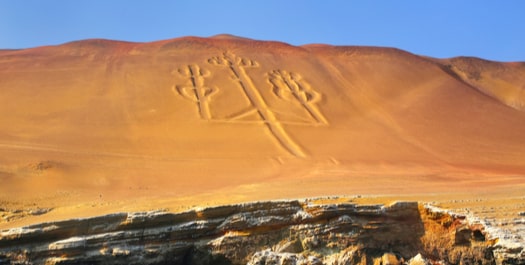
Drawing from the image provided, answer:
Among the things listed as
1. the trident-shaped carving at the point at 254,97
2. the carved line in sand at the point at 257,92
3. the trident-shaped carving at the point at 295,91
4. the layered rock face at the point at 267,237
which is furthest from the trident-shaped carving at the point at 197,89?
the layered rock face at the point at 267,237

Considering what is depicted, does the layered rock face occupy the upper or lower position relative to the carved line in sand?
lower

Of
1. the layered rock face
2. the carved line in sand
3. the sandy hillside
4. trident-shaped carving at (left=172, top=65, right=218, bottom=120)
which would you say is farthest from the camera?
trident-shaped carving at (left=172, top=65, right=218, bottom=120)

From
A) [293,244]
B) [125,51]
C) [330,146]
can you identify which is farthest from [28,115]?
[293,244]

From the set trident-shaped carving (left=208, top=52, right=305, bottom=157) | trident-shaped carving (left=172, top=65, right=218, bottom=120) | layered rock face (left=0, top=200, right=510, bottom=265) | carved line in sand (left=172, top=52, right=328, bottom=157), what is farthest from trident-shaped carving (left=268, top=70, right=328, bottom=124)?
layered rock face (left=0, top=200, right=510, bottom=265)

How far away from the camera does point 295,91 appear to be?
22875mm

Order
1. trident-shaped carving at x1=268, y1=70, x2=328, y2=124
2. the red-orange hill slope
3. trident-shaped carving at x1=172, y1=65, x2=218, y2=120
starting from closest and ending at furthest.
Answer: the red-orange hill slope, trident-shaped carving at x1=172, y1=65, x2=218, y2=120, trident-shaped carving at x1=268, y1=70, x2=328, y2=124

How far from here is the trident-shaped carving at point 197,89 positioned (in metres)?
20.7

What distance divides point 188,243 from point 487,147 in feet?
46.6

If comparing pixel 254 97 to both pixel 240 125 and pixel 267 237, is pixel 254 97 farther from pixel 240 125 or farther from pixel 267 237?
pixel 267 237

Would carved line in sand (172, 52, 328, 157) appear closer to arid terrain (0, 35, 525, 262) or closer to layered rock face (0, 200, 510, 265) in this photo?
arid terrain (0, 35, 525, 262)

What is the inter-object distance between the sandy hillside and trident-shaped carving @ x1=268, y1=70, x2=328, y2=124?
0.29 ft

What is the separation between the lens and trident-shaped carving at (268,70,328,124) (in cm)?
2124

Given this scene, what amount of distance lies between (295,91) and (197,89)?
421 cm

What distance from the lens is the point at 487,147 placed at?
18953 mm
